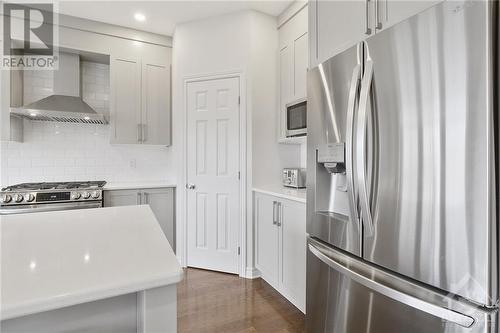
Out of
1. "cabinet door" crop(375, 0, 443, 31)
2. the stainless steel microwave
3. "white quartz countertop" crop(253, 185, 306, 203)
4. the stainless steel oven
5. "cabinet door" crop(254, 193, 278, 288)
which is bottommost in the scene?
"cabinet door" crop(254, 193, 278, 288)

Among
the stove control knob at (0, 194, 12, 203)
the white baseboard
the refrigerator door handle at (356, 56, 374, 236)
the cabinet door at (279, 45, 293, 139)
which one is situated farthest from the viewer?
the white baseboard

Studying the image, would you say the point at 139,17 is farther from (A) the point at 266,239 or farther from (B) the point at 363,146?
(B) the point at 363,146

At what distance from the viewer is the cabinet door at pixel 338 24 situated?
4.38 ft

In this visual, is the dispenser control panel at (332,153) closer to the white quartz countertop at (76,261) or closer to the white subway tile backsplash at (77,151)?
the white quartz countertop at (76,261)

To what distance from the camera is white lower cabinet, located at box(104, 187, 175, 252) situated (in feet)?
10.2

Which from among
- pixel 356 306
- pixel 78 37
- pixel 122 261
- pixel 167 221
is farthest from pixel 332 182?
pixel 78 37

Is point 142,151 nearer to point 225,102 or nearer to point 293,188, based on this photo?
point 225,102

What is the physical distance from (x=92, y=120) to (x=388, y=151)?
10.8ft

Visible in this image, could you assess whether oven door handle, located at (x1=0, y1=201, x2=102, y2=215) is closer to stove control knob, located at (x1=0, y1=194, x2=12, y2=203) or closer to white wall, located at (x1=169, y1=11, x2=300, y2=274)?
stove control knob, located at (x1=0, y1=194, x2=12, y2=203)

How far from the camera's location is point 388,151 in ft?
3.75

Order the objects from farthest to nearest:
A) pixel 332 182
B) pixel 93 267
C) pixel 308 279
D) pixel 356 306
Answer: pixel 308 279 < pixel 332 182 < pixel 356 306 < pixel 93 267

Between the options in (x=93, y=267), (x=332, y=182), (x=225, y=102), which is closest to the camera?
(x=93, y=267)

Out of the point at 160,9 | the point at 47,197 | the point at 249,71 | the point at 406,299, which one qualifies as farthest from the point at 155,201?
the point at 406,299

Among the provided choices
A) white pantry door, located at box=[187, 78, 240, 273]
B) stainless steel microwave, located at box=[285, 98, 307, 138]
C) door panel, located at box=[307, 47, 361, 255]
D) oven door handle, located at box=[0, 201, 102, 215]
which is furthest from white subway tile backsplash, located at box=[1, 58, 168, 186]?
door panel, located at box=[307, 47, 361, 255]
